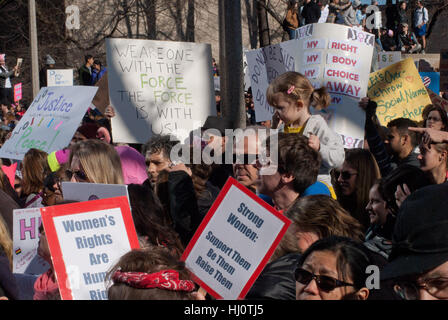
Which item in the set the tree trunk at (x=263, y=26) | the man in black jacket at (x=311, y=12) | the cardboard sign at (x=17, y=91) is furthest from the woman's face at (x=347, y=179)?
the tree trunk at (x=263, y=26)

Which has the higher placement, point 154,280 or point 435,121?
point 435,121

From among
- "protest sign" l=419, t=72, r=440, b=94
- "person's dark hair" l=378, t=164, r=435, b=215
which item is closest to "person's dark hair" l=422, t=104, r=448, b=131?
"person's dark hair" l=378, t=164, r=435, b=215

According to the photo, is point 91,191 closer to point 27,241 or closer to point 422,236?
point 27,241

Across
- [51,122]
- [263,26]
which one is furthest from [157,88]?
[263,26]

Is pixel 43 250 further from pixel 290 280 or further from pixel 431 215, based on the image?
pixel 431 215

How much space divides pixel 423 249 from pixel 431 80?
7.36 meters

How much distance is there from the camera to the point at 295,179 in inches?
135

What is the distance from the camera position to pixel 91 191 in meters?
3.25

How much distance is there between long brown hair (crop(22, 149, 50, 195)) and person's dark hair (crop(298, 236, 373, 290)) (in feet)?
10.3

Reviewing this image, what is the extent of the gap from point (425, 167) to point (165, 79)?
291 centimetres

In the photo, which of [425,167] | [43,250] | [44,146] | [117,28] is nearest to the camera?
[43,250]

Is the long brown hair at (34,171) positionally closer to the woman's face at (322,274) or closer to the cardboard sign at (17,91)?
the woman's face at (322,274)

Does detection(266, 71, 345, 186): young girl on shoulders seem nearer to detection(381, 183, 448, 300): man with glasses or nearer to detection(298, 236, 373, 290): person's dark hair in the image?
detection(298, 236, 373, 290): person's dark hair
